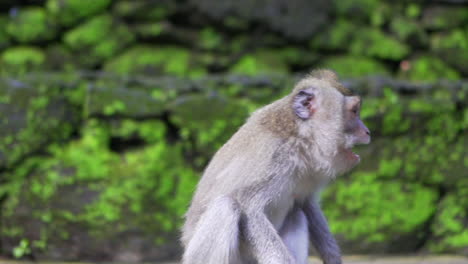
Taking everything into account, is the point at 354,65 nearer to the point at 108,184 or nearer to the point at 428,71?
the point at 428,71

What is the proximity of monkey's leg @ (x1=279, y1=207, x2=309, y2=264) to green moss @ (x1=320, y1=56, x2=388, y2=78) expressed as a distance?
439 centimetres

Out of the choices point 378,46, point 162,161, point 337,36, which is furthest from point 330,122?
point 378,46

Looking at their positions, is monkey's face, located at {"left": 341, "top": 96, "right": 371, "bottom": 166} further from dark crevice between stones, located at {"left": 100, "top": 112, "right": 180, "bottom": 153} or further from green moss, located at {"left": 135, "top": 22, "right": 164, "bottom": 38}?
green moss, located at {"left": 135, "top": 22, "right": 164, "bottom": 38}

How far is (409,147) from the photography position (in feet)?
21.7

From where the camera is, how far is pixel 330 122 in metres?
3.91

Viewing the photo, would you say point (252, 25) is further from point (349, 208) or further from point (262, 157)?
point (262, 157)

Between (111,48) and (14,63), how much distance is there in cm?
123

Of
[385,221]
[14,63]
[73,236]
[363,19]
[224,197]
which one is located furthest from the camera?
[363,19]

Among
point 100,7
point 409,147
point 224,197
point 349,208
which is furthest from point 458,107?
point 100,7

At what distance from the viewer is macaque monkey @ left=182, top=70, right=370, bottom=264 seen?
3588 millimetres

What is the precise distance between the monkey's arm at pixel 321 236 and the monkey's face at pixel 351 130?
0.52 meters

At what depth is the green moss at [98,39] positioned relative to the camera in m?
7.87

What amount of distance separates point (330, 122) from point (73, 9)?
16.6 ft

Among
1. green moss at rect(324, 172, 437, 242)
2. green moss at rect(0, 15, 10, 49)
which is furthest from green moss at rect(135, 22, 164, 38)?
green moss at rect(324, 172, 437, 242)
